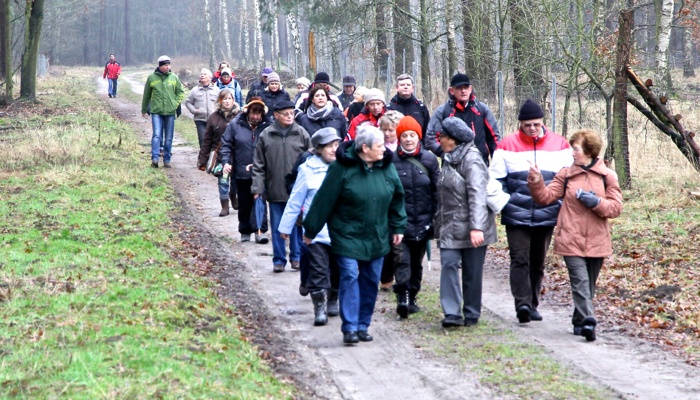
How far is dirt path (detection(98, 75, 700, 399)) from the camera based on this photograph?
6.62m

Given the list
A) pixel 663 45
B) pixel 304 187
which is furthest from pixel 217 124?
pixel 663 45

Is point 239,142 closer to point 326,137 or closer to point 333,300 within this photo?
point 326,137

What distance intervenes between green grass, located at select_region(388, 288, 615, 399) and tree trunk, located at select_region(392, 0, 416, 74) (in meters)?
16.7

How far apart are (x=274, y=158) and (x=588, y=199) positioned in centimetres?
423

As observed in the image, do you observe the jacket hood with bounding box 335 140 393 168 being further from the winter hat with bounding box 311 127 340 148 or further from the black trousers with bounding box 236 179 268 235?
the black trousers with bounding box 236 179 268 235

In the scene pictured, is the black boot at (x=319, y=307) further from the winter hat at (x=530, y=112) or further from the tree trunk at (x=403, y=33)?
the tree trunk at (x=403, y=33)

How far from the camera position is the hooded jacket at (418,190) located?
8.59 m

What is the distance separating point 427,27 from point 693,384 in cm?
1884

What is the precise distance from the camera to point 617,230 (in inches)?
485

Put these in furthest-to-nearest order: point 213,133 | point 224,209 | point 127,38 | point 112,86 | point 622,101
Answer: point 127,38
point 112,86
point 224,209
point 622,101
point 213,133


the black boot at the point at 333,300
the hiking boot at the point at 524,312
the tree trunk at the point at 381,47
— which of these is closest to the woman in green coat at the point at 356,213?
the black boot at the point at 333,300

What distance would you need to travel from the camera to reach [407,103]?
11570 millimetres

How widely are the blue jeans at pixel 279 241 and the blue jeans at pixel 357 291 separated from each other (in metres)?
2.69

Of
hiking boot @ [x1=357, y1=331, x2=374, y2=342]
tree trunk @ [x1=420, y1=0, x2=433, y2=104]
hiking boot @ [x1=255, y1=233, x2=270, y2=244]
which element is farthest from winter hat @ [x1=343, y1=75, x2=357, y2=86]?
tree trunk @ [x1=420, y1=0, x2=433, y2=104]
